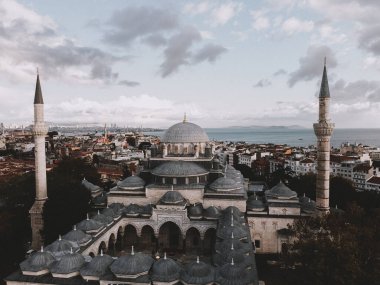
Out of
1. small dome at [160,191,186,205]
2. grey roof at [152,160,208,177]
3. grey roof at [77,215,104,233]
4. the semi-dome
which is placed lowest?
the semi-dome

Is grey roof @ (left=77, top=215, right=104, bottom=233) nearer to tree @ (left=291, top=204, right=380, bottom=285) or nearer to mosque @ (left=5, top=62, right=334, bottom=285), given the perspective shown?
mosque @ (left=5, top=62, right=334, bottom=285)

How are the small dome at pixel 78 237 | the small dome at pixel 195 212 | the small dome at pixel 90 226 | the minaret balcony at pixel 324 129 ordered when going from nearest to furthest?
the small dome at pixel 78 237, the small dome at pixel 90 226, the minaret balcony at pixel 324 129, the small dome at pixel 195 212

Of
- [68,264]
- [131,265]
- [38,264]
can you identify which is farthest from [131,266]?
[38,264]

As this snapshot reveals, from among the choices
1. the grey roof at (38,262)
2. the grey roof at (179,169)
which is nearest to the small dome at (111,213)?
the grey roof at (179,169)

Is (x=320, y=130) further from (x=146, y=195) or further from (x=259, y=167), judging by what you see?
(x=259, y=167)

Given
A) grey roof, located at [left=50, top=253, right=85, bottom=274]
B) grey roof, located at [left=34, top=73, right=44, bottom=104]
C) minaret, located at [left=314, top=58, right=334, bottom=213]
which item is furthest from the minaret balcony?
grey roof, located at [left=34, top=73, right=44, bottom=104]

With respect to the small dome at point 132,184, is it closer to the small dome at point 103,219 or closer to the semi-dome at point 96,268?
the small dome at point 103,219

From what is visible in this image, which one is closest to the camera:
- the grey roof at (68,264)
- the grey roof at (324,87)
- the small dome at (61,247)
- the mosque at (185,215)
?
the grey roof at (68,264)
